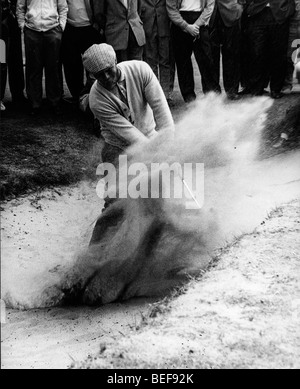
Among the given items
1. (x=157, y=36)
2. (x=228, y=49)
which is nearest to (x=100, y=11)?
(x=157, y=36)

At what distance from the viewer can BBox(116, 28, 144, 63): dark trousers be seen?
880 cm

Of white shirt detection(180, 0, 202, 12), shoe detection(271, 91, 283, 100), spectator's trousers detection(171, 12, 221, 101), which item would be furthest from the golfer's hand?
shoe detection(271, 91, 283, 100)

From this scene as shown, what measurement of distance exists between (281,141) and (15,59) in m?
3.65

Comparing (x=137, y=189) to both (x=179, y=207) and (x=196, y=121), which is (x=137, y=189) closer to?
(x=179, y=207)

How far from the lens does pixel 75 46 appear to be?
873 cm

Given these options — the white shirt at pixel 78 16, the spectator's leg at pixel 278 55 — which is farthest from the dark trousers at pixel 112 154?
the spectator's leg at pixel 278 55

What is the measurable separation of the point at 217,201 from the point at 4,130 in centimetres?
297

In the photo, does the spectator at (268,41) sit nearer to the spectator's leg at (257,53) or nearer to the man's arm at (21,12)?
the spectator's leg at (257,53)

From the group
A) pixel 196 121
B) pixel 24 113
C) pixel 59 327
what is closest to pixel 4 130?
pixel 24 113

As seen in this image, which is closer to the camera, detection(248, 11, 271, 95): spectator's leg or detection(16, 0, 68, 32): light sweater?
detection(16, 0, 68, 32): light sweater

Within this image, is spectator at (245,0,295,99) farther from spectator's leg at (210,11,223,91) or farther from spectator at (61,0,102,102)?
spectator at (61,0,102,102)

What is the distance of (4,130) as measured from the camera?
860cm

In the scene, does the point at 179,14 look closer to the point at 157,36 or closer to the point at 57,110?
the point at 157,36

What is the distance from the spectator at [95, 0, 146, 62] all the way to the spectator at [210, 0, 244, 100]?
Answer: 1.09 metres
